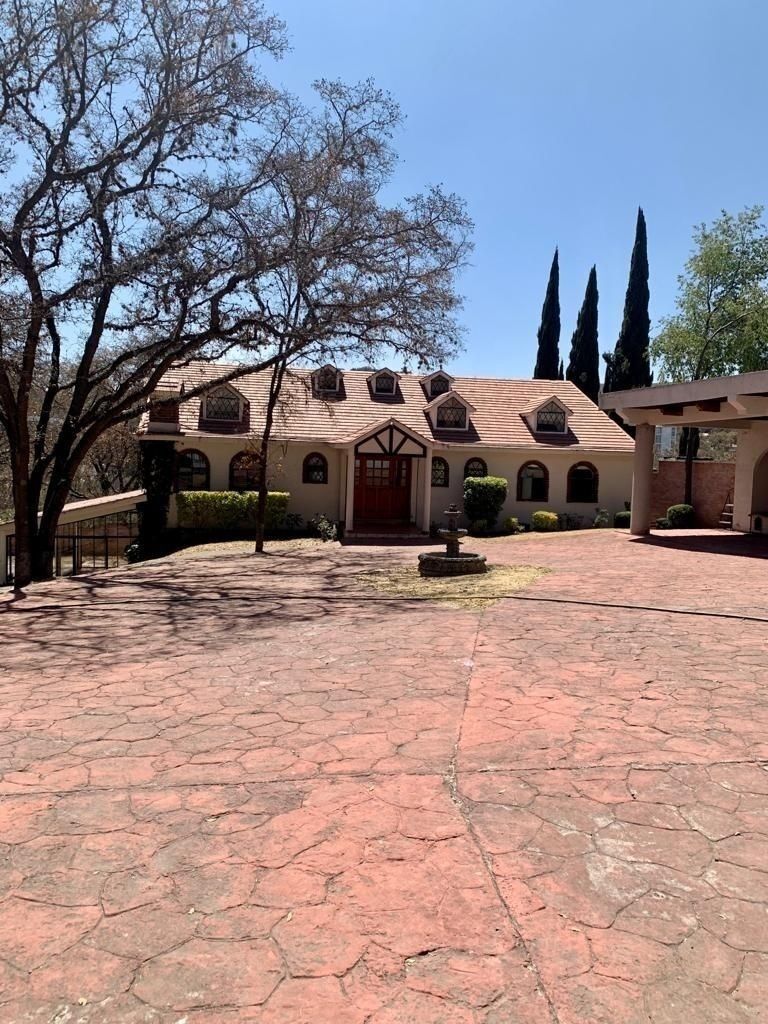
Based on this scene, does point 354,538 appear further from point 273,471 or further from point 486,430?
point 486,430

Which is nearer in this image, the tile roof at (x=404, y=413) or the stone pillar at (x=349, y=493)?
the stone pillar at (x=349, y=493)

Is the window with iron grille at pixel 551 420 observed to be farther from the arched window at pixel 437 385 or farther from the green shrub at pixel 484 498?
the arched window at pixel 437 385

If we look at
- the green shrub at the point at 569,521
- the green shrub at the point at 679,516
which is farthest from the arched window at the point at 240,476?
the green shrub at the point at 679,516

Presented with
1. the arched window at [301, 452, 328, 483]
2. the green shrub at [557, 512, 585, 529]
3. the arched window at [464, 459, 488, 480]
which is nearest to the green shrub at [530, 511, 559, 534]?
the green shrub at [557, 512, 585, 529]

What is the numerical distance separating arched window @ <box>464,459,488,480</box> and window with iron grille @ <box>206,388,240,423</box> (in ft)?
25.9

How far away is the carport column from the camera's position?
18.0m

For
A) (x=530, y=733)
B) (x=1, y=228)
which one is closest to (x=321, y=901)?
(x=530, y=733)

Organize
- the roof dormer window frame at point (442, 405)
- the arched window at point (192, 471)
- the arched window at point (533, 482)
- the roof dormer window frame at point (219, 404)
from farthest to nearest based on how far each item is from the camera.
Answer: the roof dormer window frame at point (442, 405), the arched window at point (533, 482), the roof dormer window frame at point (219, 404), the arched window at point (192, 471)

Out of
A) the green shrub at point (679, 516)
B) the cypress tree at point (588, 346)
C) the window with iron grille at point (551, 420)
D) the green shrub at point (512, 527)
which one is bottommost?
the green shrub at point (512, 527)

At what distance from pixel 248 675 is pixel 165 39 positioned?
12427 millimetres

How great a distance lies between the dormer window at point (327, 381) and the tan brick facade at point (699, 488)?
1154 cm

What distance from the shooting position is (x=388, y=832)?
3.35 m

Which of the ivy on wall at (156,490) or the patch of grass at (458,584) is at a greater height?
the ivy on wall at (156,490)

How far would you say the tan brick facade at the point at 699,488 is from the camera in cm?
2206
